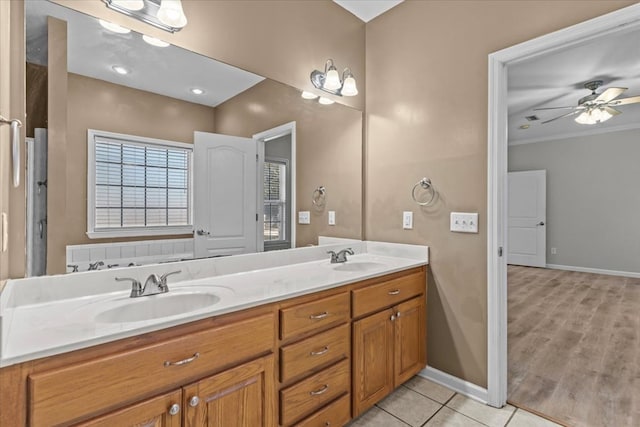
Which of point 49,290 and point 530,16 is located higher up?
point 530,16

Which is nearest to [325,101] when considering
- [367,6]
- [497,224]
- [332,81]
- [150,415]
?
[332,81]

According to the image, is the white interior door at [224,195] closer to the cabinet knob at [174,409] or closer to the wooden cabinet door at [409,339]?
the cabinet knob at [174,409]

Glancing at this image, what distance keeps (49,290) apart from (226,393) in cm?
80

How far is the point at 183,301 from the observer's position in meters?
1.36

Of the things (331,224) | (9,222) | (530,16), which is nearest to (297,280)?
(331,224)

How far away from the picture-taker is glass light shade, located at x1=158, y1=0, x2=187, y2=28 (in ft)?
4.62

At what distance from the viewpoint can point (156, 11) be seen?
144 centimetres

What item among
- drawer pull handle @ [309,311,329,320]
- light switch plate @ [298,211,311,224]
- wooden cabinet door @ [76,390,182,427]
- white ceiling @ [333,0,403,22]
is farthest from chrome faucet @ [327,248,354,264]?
white ceiling @ [333,0,403,22]

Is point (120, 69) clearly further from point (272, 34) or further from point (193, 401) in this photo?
point (193, 401)

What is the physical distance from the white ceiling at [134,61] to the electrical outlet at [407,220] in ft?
4.34

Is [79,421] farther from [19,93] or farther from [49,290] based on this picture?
[19,93]

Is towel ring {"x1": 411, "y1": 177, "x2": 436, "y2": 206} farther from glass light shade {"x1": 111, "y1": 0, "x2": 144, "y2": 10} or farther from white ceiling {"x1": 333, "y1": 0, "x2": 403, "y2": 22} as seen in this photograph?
glass light shade {"x1": 111, "y1": 0, "x2": 144, "y2": 10}

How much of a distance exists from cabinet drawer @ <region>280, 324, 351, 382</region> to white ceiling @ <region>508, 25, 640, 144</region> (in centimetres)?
186

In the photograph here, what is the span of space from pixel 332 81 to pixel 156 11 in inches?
43.2
